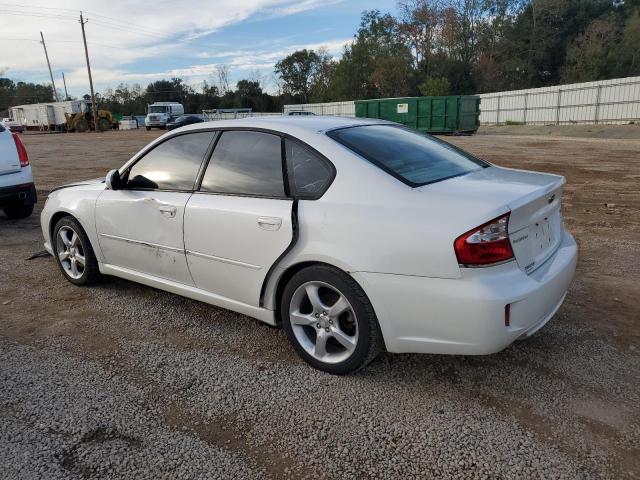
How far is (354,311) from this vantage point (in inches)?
112

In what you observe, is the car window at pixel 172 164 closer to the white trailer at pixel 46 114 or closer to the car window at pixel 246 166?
the car window at pixel 246 166

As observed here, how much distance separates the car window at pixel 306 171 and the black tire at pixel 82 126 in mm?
53363

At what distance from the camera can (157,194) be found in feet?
12.5

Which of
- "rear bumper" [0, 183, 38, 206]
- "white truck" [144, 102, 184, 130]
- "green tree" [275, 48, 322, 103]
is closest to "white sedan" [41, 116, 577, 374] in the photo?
"rear bumper" [0, 183, 38, 206]

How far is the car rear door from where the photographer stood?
313cm

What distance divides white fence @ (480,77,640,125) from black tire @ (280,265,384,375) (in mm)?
32333

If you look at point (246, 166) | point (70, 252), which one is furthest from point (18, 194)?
point (246, 166)

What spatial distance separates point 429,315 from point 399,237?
16.9 inches

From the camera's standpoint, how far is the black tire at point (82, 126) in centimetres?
5012

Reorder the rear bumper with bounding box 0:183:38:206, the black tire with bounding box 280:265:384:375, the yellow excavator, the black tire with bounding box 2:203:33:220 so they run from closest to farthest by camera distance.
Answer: the black tire with bounding box 280:265:384:375
the rear bumper with bounding box 0:183:38:206
the black tire with bounding box 2:203:33:220
the yellow excavator

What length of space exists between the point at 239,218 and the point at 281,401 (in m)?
1.15

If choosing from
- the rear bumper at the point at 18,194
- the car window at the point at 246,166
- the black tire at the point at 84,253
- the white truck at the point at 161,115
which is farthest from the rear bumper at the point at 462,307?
the white truck at the point at 161,115

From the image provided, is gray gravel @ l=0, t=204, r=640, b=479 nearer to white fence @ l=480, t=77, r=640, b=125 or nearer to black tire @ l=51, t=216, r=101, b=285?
black tire @ l=51, t=216, r=101, b=285

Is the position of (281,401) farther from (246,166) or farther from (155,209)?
(155,209)
